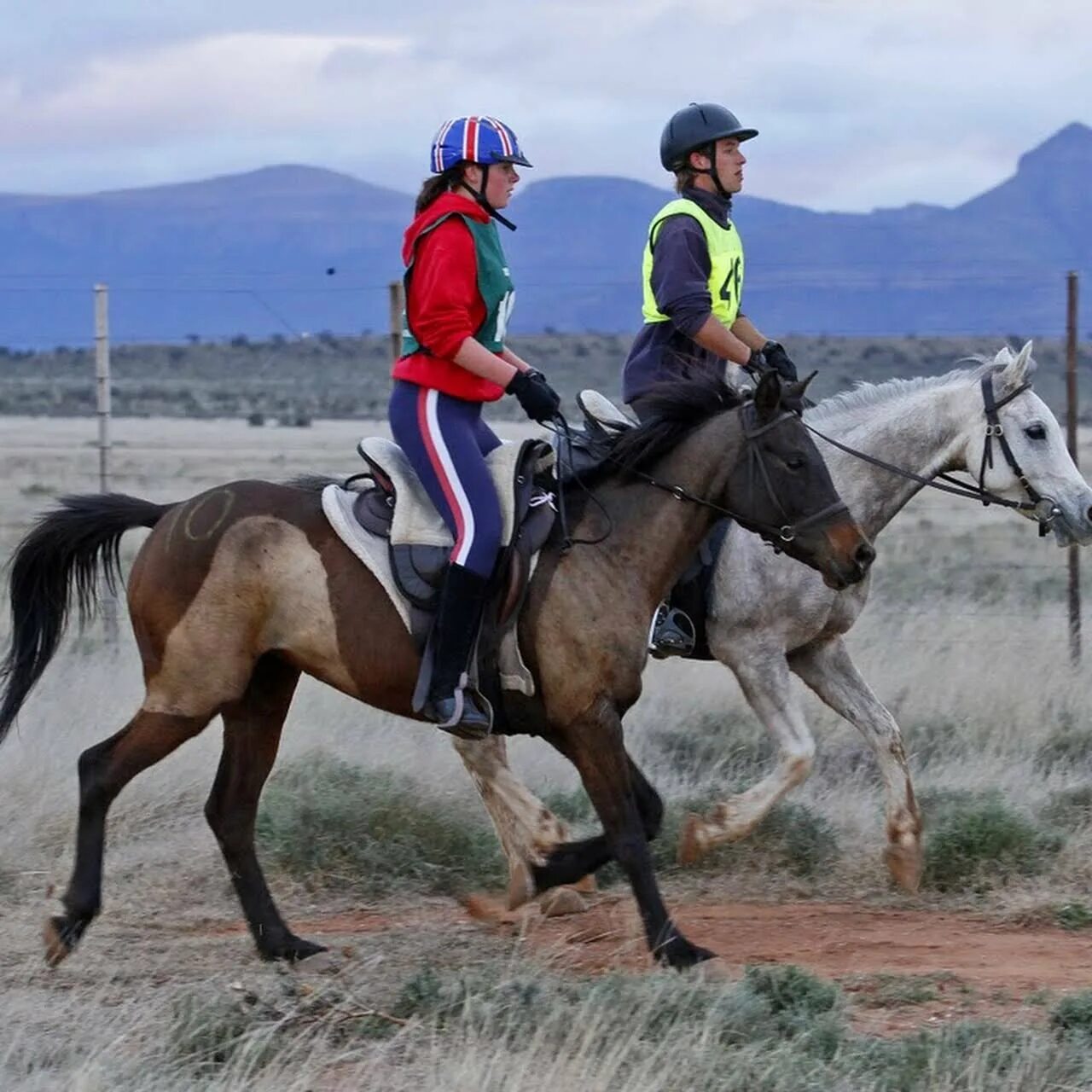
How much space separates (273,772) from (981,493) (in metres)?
3.40

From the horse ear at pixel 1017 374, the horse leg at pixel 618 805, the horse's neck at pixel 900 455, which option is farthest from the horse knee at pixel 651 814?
the horse ear at pixel 1017 374

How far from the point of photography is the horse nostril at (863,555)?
6.25 m

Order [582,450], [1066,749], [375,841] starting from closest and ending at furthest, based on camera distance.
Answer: [582,450] → [375,841] → [1066,749]

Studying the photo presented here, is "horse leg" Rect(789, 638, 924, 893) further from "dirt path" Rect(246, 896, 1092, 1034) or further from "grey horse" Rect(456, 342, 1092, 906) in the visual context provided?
"dirt path" Rect(246, 896, 1092, 1034)

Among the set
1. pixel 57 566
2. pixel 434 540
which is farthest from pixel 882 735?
pixel 57 566

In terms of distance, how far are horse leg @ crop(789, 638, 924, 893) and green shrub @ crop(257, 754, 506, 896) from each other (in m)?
1.49

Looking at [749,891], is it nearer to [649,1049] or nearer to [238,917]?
[238,917]

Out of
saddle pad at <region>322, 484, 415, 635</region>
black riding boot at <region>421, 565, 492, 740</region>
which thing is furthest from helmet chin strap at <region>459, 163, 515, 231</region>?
black riding boot at <region>421, 565, 492, 740</region>

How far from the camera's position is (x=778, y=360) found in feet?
24.1

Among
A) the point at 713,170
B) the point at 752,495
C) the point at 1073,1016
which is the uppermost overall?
the point at 713,170

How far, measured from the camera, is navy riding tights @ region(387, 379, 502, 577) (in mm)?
6219

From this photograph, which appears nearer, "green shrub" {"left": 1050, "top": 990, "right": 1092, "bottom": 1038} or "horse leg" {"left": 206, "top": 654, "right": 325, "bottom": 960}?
"green shrub" {"left": 1050, "top": 990, "right": 1092, "bottom": 1038}

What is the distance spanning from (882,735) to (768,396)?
195 centimetres

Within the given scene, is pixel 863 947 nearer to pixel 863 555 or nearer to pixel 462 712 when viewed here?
pixel 863 555
